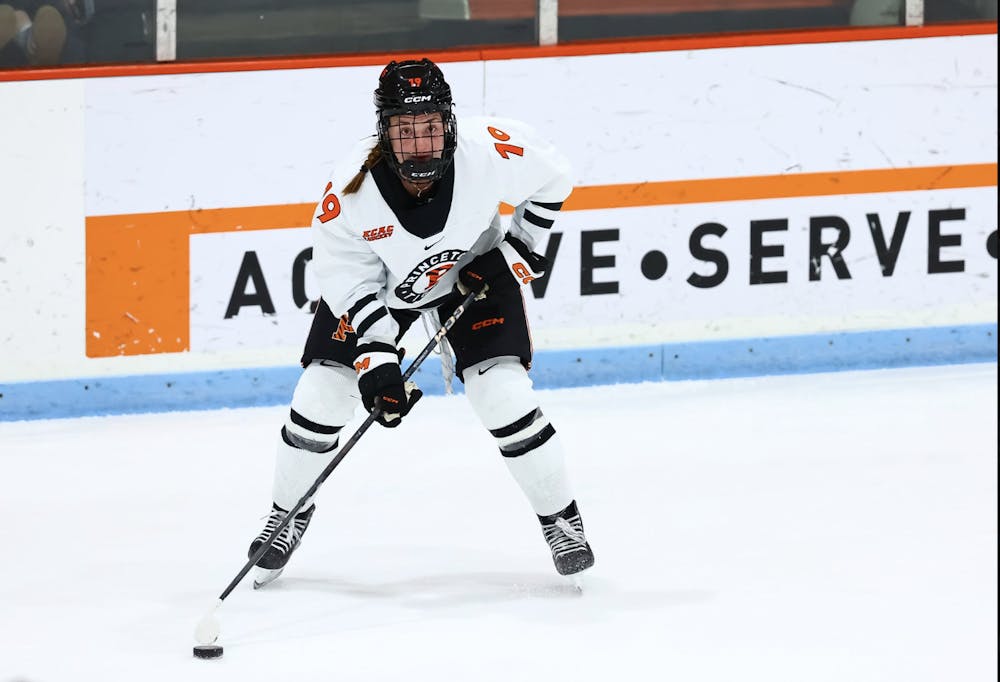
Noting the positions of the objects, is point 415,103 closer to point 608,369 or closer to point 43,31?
point 43,31

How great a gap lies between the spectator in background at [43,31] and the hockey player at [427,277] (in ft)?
4.93

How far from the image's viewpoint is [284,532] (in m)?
3.52

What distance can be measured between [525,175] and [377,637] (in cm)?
90

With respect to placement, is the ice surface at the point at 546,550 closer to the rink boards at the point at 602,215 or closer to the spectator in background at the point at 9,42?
the rink boards at the point at 602,215

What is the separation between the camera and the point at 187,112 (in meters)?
4.63

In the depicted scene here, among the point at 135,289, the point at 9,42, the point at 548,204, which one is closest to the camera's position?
the point at 548,204

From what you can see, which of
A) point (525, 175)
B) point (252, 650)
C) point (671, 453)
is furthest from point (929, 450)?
point (252, 650)

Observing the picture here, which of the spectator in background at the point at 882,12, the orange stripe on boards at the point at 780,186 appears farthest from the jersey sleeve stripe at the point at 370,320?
the spectator in background at the point at 882,12

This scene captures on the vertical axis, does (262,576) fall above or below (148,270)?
below

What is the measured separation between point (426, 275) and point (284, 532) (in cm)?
59

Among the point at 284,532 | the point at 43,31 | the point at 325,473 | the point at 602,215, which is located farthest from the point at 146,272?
the point at 325,473

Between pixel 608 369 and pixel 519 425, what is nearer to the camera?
pixel 519 425

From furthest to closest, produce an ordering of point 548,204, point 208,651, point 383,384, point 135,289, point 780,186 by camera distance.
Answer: point 780,186
point 135,289
point 548,204
point 383,384
point 208,651

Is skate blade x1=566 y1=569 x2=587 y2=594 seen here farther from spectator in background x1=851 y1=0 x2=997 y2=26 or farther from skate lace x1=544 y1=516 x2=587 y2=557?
spectator in background x1=851 y1=0 x2=997 y2=26
